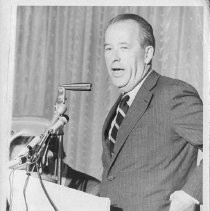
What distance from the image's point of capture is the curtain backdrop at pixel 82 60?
1126 millimetres

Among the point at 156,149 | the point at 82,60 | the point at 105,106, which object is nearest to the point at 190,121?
the point at 156,149

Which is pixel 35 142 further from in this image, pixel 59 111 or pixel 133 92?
pixel 133 92

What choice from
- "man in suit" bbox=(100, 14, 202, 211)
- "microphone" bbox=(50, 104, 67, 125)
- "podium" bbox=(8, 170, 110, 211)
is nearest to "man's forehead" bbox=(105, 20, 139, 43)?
"man in suit" bbox=(100, 14, 202, 211)

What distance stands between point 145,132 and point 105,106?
14cm

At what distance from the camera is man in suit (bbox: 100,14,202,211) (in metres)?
1.07

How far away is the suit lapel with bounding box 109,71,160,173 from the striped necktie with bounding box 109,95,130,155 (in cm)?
1

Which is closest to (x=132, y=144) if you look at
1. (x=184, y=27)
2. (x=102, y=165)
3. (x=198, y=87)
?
(x=102, y=165)

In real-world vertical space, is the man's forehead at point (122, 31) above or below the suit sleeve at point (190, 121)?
above

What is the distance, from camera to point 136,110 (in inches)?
44.1

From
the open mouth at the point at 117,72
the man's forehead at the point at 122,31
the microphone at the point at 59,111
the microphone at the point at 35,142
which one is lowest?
the microphone at the point at 35,142

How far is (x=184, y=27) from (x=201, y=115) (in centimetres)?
24

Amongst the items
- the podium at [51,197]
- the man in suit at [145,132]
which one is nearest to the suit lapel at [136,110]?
the man in suit at [145,132]

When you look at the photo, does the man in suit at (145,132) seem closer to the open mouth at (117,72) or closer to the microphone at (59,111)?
the open mouth at (117,72)

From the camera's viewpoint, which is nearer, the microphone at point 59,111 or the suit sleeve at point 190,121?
the suit sleeve at point 190,121
